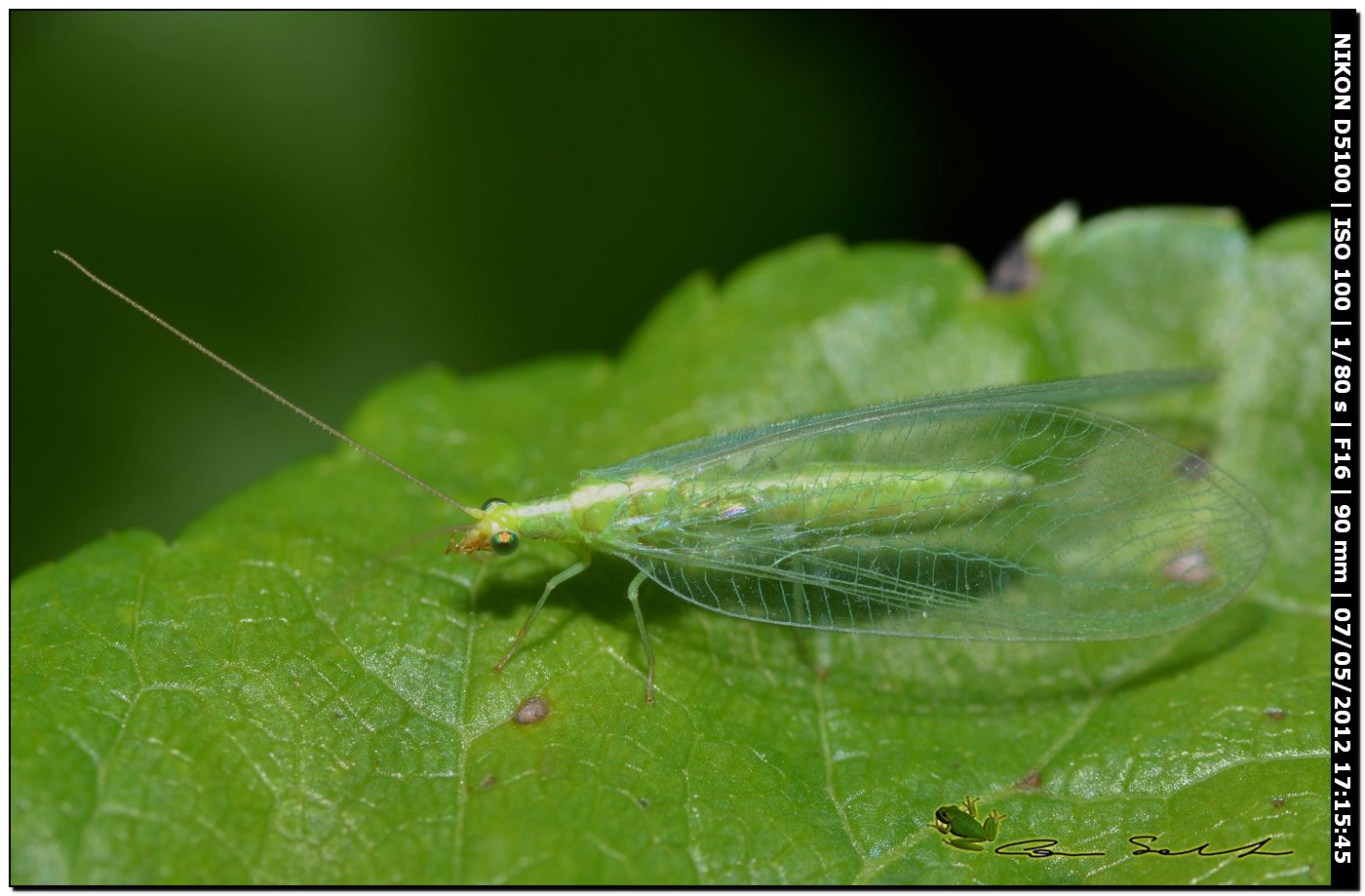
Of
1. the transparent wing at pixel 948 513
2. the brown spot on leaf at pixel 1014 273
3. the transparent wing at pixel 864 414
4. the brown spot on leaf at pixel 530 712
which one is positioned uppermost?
the brown spot on leaf at pixel 1014 273

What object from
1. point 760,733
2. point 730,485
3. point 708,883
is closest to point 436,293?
point 730,485

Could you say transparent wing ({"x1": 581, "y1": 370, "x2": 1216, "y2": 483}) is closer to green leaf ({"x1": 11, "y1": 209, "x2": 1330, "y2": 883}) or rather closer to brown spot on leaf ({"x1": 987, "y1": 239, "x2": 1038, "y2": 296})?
green leaf ({"x1": 11, "y1": 209, "x2": 1330, "y2": 883})

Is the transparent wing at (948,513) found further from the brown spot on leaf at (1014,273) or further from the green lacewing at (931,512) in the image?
the brown spot on leaf at (1014,273)

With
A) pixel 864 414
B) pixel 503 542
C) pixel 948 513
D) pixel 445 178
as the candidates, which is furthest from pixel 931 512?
pixel 445 178

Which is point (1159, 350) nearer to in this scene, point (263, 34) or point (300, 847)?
point (300, 847)

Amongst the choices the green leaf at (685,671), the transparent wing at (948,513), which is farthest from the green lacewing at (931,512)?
the green leaf at (685,671)

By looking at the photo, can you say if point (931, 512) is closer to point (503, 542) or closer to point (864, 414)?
point (864, 414)
